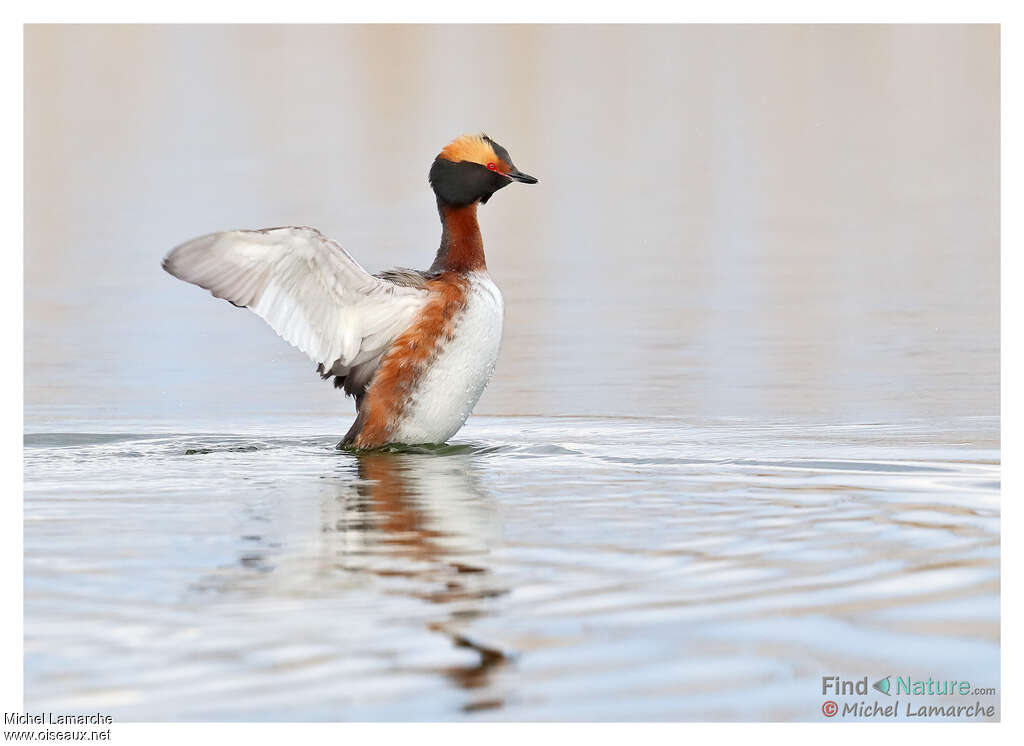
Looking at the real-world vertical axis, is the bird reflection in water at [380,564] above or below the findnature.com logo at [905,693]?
above

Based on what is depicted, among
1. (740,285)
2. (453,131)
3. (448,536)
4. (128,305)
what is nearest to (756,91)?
(453,131)

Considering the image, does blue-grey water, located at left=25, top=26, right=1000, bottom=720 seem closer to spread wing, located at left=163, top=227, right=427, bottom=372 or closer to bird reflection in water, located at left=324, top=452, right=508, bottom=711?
A: bird reflection in water, located at left=324, top=452, right=508, bottom=711

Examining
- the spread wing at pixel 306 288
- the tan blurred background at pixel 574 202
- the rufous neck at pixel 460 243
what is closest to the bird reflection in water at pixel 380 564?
the spread wing at pixel 306 288

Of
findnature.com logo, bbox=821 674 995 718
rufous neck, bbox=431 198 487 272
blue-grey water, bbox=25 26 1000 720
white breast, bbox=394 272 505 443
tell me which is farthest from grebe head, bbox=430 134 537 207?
findnature.com logo, bbox=821 674 995 718

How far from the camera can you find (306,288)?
9422mm

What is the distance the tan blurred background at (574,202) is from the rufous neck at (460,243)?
122 cm

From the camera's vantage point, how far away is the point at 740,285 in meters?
15.3

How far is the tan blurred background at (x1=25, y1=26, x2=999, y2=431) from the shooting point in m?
11.8

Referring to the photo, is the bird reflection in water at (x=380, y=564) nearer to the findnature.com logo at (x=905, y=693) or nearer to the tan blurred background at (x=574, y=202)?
the findnature.com logo at (x=905, y=693)

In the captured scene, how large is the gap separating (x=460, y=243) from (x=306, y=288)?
1022 mm

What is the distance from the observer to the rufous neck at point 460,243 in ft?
32.7

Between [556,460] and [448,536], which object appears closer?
[448,536]

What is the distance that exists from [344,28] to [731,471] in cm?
2509

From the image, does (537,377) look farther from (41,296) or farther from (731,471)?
(41,296)
